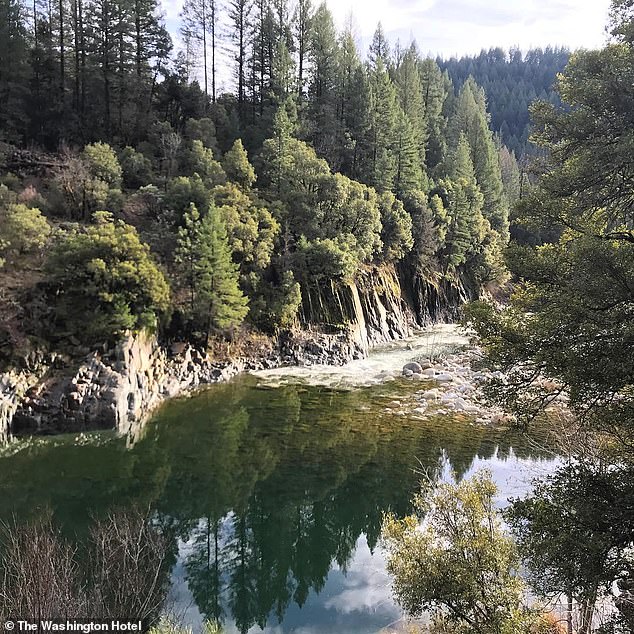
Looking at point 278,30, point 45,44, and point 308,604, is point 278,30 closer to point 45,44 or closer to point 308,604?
point 45,44

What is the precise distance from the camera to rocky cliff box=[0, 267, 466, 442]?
72.7 feet

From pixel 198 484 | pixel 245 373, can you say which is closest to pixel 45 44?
pixel 245 373

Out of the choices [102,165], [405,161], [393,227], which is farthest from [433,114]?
[102,165]

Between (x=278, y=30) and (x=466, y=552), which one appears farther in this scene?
(x=278, y=30)

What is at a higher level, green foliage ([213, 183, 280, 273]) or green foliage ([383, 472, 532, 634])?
green foliage ([213, 183, 280, 273])

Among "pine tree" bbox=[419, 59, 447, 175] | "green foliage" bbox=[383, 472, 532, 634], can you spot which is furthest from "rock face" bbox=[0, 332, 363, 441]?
"pine tree" bbox=[419, 59, 447, 175]

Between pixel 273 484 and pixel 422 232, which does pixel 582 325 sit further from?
pixel 422 232

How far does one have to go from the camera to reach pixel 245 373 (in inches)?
1277

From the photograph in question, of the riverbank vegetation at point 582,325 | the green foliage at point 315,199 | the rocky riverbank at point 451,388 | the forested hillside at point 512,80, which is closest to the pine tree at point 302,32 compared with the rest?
the green foliage at point 315,199

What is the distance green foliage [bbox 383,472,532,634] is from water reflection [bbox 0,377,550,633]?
12.8 ft

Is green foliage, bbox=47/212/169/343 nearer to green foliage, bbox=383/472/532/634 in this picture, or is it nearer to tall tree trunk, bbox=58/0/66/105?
green foliage, bbox=383/472/532/634

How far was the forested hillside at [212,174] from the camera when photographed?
86.1 feet

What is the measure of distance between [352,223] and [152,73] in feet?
77.8

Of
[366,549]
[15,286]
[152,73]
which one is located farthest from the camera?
[152,73]
